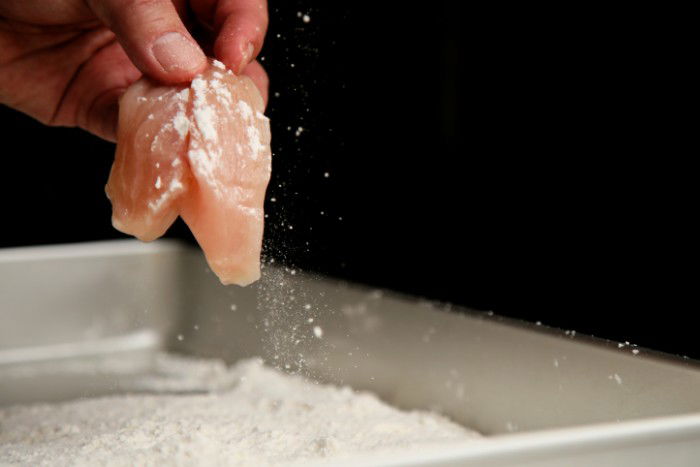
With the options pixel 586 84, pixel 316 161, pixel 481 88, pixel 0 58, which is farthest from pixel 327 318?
pixel 481 88

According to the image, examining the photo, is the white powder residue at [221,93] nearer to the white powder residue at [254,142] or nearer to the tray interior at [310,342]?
the white powder residue at [254,142]

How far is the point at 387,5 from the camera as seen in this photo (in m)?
2.49

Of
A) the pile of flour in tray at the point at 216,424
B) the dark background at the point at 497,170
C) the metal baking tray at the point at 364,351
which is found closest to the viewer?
the metal baking tray at the point at 364,351

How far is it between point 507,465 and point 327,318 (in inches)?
23.5

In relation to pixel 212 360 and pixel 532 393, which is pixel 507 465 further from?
pixel 212 360

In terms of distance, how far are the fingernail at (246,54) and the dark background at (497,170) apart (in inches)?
18.0

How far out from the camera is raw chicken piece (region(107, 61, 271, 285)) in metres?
0.83

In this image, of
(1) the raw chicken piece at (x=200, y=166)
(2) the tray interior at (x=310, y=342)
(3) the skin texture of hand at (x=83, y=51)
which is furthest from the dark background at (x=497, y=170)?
(1) the raw chicken piece at (x=200, y=166)

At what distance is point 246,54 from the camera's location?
950mm

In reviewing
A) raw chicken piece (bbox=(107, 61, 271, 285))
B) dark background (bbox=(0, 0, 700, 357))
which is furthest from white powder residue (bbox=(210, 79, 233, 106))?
dark background (bbox=(0, 0, 700, 357))

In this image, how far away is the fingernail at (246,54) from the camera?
3.07ft

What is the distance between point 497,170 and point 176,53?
164cm

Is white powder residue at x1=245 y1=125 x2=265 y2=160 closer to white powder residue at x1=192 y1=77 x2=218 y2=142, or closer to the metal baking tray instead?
white powder residue at x1=192 y1=77 x2=218 y2=142

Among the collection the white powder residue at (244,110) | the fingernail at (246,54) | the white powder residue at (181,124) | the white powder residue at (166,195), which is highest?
the fingernail at (246,54)
